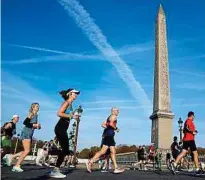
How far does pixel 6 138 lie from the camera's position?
1240 cm

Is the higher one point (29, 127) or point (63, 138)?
point (29, 127)

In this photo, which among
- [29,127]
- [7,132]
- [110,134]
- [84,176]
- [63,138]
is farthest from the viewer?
[7,132]

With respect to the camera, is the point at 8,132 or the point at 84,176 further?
the point at 8,132

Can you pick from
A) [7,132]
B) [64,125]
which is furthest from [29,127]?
[64,125]

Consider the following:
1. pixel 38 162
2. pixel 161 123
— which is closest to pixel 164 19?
pixel 161 123

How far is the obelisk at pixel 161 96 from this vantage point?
38.1 m

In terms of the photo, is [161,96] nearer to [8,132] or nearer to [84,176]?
[8,132]

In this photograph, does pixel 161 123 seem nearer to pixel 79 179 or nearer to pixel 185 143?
pixel 185 143

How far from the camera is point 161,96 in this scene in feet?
124

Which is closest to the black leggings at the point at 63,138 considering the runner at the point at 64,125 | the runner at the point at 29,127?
the runner at the point at 64,125

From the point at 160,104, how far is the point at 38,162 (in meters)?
21.0

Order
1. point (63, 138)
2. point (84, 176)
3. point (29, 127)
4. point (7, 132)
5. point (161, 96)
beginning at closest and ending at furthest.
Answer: point (63, 138), point (84, 176), point (29, 127), point (7, 132), point (161, 96)

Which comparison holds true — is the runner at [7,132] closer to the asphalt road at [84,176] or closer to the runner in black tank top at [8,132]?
the runner in black tank top at [8,132]

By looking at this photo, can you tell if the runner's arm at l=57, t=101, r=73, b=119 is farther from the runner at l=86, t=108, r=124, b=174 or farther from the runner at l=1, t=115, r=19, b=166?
the runner at l=1, t=115, r=19, b=166
